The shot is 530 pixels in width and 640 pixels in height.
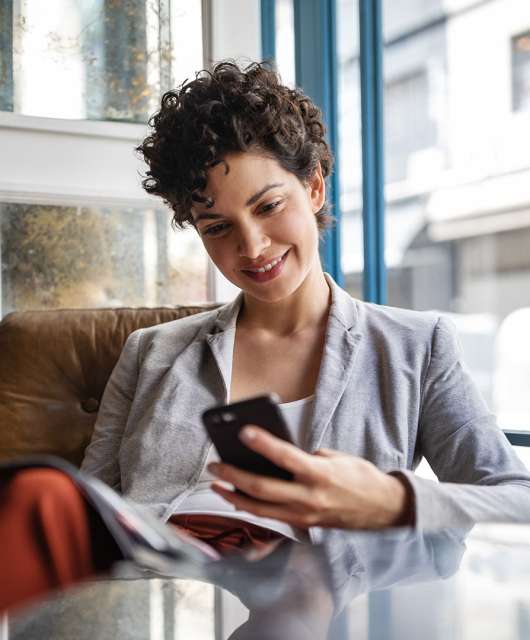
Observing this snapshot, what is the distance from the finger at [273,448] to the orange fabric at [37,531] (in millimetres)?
174

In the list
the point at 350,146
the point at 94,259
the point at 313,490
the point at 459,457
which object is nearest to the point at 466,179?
the point at 350,146

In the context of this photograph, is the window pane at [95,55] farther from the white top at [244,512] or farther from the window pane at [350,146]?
the white top at [244,512]

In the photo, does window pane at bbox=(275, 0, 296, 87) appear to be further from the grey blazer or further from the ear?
the grey blazer

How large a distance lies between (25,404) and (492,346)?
40.2 inches

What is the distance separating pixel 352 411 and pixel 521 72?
2.92 ft

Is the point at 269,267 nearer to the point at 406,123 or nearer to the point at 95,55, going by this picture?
the point at 406,123

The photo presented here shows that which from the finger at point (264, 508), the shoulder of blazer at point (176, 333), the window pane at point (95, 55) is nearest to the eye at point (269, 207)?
the shoulder of blazer at point (176, 333)

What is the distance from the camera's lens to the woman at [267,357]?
4.09 ft

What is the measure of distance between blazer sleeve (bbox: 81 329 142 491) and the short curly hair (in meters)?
0.28

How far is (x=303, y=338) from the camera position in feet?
4.79

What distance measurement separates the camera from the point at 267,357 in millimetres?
1441

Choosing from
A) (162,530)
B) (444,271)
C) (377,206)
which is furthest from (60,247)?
(162,530)

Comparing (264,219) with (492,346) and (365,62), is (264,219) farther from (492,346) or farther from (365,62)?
(365,62)

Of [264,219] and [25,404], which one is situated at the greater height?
[264,219]
